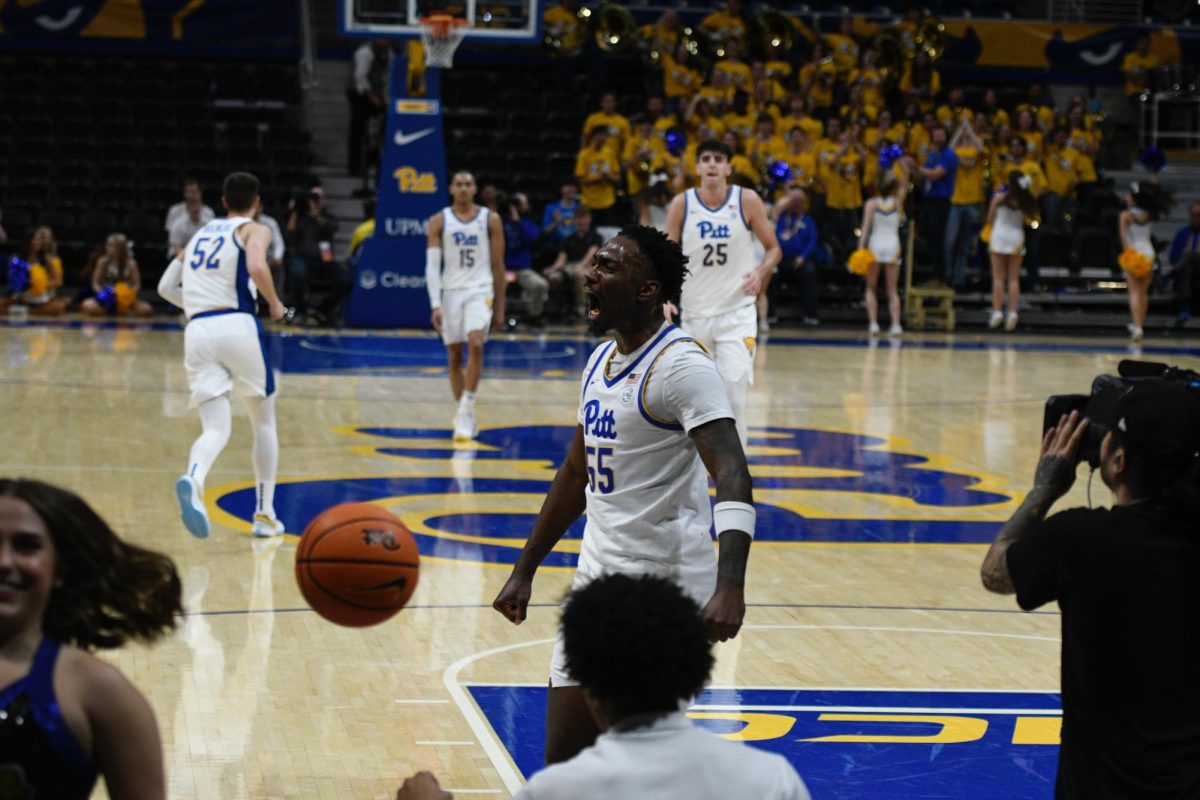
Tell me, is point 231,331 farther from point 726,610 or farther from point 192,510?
point 726,610

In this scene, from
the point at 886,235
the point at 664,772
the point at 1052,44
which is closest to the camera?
the point at 664,772

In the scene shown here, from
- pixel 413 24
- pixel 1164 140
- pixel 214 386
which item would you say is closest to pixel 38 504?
pixel 214 386

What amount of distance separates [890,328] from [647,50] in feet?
17.1

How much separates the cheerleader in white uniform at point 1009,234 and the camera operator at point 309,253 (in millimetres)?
8092

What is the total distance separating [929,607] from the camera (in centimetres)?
779

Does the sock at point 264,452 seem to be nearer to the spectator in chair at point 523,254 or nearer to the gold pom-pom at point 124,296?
the spectator in chair at point 523,254

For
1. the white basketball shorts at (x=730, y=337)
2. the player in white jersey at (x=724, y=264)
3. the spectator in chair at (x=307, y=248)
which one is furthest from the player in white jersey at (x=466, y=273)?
the spectator in chair at (x=307, y=248)

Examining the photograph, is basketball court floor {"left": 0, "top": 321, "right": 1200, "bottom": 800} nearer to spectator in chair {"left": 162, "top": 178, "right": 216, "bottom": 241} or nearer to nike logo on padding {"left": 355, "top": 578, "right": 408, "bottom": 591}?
nike logo on padding {"left": 355, "top": 578, "right": 408, "bottom": 591}

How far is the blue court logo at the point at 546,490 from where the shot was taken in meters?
9.35

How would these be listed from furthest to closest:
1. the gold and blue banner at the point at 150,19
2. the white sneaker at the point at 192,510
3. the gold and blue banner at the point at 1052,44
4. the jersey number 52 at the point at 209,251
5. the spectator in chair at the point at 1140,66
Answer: the gold and blue banner at the point at 1052,44, the spectator in chair at the point at 1140,66, the gold and blue banner at the point at 150,19, the jersey number 52 at the point at 209,251, the white sneaker at the point at 192,510

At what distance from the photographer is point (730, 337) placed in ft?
33.5

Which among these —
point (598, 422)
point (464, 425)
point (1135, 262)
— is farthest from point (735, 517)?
point (1135, 262)

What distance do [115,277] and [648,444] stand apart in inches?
701

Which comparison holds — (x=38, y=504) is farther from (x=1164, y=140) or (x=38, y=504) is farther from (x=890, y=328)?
(x=1164, y=140)
